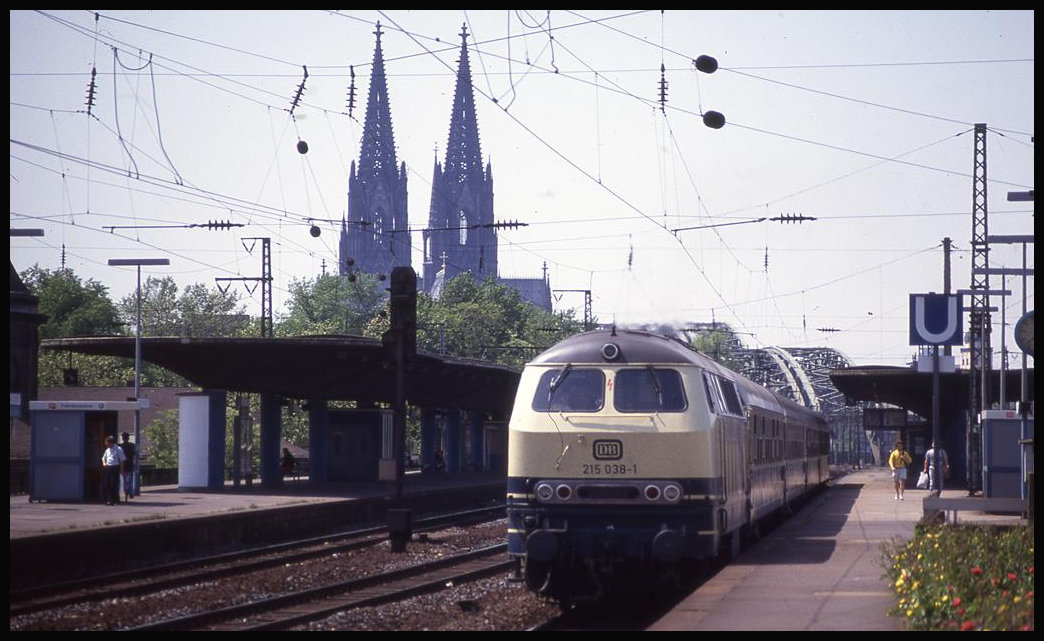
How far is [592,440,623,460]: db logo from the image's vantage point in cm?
1533

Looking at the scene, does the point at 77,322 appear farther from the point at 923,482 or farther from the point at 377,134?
the point at 377,134

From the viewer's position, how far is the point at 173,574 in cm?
1988

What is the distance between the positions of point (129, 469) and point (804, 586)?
19916 mm

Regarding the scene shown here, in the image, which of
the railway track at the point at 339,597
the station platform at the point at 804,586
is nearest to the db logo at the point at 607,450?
the station platform at the point at 804,586

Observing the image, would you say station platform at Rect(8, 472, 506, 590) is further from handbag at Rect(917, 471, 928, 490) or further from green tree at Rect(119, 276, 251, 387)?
green tree at Rect(119, 276, 251, 387)

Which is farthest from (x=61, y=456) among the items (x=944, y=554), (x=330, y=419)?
(x=944, y=554)

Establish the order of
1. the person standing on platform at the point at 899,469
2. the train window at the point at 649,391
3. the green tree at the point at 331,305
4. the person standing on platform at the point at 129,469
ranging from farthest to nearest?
1. the green tree at the point at 331,305
2. the person standing on platform at the point at 899,469
3. the person standing on platform at the point at 129,469
4. the train window at the point at 649,391

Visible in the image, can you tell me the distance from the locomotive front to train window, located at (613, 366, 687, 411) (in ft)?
0.04

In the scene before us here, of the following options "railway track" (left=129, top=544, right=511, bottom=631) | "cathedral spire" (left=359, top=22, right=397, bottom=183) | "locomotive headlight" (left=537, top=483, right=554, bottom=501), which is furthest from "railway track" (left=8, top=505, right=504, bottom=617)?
"cathedral spire" (left=359, top=22, right=397, bottom=183)

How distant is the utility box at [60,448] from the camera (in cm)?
2895

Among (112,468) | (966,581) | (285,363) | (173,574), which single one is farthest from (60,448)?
(966,581)

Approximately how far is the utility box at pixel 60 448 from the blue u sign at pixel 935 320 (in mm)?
17560

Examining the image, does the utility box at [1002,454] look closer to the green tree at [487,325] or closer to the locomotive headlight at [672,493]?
the locomotive headlight at [672,493]
